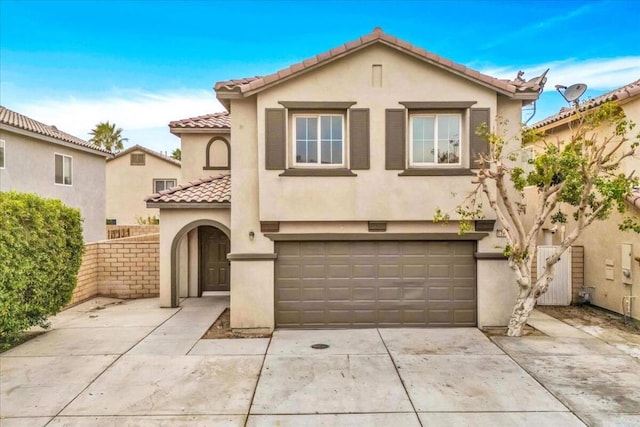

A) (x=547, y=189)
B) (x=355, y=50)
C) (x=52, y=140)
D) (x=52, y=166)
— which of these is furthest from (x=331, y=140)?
(x=52, y=166)

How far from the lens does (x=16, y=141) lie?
58.9ft

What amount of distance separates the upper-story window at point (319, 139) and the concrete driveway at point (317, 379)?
4323 mm

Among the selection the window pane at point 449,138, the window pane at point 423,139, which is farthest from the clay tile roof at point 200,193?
the window pane at point 449,138

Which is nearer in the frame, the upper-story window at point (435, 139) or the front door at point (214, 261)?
the upper-story window at point (435, 139)

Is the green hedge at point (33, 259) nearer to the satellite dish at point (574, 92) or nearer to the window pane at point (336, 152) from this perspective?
the window pane at point (336, 152)

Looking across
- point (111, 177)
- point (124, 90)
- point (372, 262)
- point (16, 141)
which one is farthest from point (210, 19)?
point (111, 177)

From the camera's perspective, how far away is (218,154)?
14.9 meters

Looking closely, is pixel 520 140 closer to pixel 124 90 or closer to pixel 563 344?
pixel 563 344

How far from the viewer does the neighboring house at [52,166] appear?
1761 centimetres

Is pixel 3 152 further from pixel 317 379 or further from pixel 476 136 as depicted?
pixel 476 136

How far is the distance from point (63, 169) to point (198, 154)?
10758 mm

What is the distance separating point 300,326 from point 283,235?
2.38 metres

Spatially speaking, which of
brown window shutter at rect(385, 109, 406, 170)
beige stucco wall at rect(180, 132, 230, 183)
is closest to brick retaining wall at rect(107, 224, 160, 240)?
beige stucco wall at rect(180, 132, 230, 183)

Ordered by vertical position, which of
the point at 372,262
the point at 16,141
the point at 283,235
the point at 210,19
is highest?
the point at 210,19
